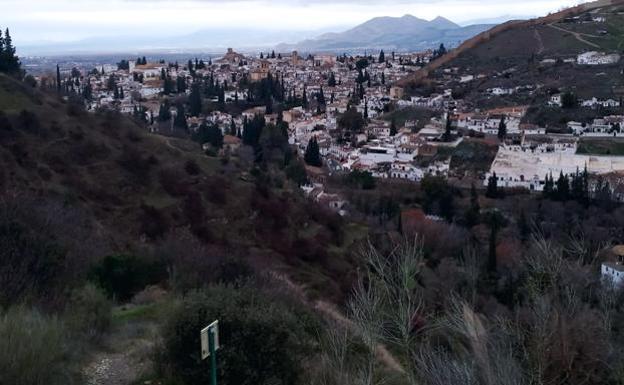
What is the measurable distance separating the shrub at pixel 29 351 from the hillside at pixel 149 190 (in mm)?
8299

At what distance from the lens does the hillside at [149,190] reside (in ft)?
47.5

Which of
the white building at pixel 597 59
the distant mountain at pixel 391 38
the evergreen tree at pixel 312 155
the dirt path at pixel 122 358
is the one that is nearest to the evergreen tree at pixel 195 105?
the evergreen tree at pixel 312 155

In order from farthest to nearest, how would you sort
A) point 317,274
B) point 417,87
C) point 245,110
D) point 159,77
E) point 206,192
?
point 159,77 < point 417,87 < point 245,110 < point 206,192 < point 317,274

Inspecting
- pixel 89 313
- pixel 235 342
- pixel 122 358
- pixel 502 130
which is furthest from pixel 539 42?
pixel 235 342

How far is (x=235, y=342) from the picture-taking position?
4434 mm

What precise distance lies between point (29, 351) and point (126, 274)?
17.7 feet

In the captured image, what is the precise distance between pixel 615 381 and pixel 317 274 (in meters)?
10.1

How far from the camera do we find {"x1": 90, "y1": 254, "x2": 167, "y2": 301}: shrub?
875cm

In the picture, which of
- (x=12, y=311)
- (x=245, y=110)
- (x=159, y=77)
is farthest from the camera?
(x=159, y=77)

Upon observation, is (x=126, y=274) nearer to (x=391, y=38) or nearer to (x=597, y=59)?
(x=597, y=59)

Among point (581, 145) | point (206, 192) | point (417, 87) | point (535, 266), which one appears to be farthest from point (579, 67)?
point (535, 266)

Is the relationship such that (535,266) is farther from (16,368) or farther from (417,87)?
(417,87)

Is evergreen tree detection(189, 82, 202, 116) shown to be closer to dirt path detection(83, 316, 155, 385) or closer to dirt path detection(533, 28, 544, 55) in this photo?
dirt path detection(533, 28, 544, 55)

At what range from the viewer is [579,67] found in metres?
41.9
